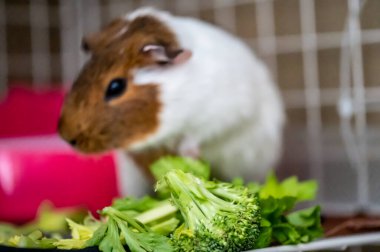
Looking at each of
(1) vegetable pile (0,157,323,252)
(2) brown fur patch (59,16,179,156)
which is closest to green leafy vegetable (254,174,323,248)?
(1) vegetable pile (0,157,323,252)

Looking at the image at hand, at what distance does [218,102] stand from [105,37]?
29 centimetres

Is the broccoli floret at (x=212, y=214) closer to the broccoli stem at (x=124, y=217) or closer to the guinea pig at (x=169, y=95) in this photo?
the broccoli stem at (x=124, y=217)

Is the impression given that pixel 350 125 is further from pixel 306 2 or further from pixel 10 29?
pixel 10 29

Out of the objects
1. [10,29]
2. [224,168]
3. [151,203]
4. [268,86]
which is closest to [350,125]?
[268,86]

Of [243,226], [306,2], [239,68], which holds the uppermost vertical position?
[306,2]

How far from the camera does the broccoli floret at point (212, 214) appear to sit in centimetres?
79

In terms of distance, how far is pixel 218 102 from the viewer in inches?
56.1

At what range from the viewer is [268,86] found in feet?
5.42

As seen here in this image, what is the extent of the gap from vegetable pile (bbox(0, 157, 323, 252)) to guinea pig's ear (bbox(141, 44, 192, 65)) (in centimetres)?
43

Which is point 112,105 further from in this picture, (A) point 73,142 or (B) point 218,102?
(B) point 218,102

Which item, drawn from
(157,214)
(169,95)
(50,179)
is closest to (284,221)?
(157,214)

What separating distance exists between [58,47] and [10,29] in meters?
0.18

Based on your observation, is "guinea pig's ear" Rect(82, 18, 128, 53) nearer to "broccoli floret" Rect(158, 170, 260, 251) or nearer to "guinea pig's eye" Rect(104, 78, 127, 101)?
"guinea pig's eye" Rect(104, 78, 127, 101)

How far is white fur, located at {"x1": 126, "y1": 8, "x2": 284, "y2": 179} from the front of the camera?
1.34 m
